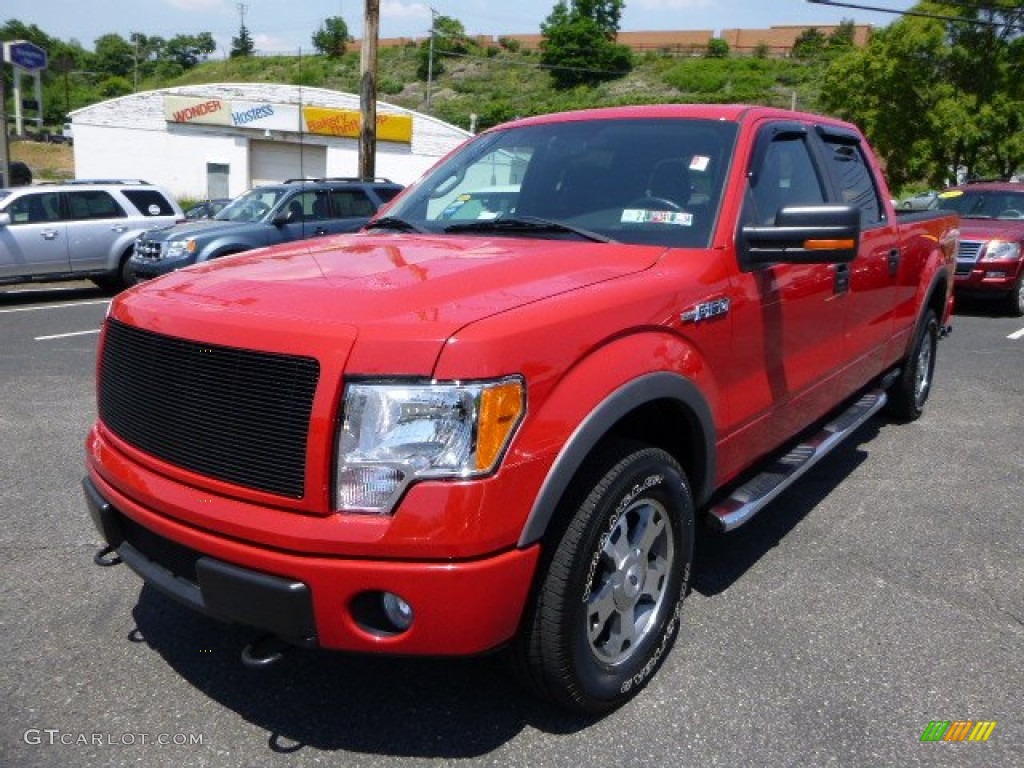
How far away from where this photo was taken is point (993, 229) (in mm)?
11500

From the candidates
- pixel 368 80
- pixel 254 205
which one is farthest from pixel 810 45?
pixel 254 205

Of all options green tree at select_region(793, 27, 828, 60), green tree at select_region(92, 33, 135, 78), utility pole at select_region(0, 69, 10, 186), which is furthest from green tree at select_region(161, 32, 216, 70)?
utility pole at select_region(0, 69, 10, 186)

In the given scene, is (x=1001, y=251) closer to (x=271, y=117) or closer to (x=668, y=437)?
(x=668, y=437)

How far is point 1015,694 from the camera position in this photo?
282 cm

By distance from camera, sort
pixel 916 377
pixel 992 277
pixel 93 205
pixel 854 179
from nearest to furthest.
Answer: pixel 854 179
pixel 916 377
pixel 992 277
pixel 93 205

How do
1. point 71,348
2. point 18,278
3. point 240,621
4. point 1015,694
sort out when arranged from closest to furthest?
1. point 240,621
2. point 1015,694
3. point 71,348
4. point 18,278

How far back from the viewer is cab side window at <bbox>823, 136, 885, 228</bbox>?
4.32 metres

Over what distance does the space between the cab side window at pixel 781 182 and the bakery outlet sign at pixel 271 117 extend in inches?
1432

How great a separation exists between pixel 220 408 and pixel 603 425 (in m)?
1.03

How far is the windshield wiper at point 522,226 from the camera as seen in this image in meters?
3.21

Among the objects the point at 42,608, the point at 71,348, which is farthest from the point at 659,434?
the point at 71,348

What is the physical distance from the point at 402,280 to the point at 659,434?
41.2 inches

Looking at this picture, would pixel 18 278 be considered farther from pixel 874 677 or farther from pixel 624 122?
pixel 874 677

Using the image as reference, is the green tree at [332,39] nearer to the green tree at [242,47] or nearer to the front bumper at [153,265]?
the green tree at [242,47]
